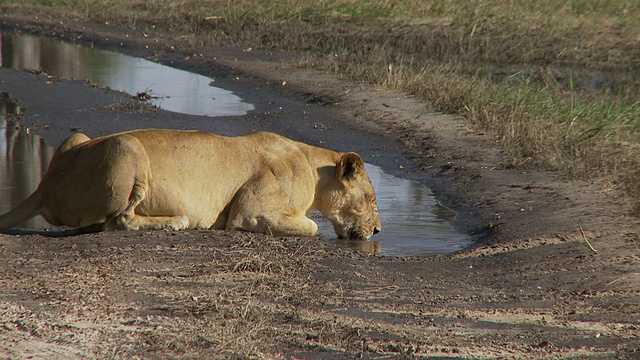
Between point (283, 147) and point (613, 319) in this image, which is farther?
point (283, 147)

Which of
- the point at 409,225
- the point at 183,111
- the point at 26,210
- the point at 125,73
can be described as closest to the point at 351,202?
the point at 409,225

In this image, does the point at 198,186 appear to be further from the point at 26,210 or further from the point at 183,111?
the point at 183,111

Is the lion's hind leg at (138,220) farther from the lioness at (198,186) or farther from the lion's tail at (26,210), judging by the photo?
the lion's tail at (26,210)

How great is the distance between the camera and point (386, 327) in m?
5.29

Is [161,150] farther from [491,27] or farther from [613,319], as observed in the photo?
[491,27]

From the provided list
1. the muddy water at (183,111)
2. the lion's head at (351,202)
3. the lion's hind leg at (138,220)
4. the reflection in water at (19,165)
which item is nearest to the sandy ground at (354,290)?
the lion's hind leg at (138,220)

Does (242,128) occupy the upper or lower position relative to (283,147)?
lower

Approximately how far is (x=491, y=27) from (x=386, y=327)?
18.2 metres

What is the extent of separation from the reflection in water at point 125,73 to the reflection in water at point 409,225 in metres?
5.18

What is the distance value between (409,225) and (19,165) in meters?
4.57

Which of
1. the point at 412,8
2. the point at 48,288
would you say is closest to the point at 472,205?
the point at 48,288

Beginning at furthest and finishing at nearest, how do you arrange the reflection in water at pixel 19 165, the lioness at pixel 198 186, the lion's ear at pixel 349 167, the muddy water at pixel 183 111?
the reflection in water at pixel 19 165, the muddy water at pixel 183 111, the lion's ear at pixel 349 167, the lioness at pixel 198 186

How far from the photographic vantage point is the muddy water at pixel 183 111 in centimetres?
835

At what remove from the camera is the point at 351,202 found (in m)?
8.05
